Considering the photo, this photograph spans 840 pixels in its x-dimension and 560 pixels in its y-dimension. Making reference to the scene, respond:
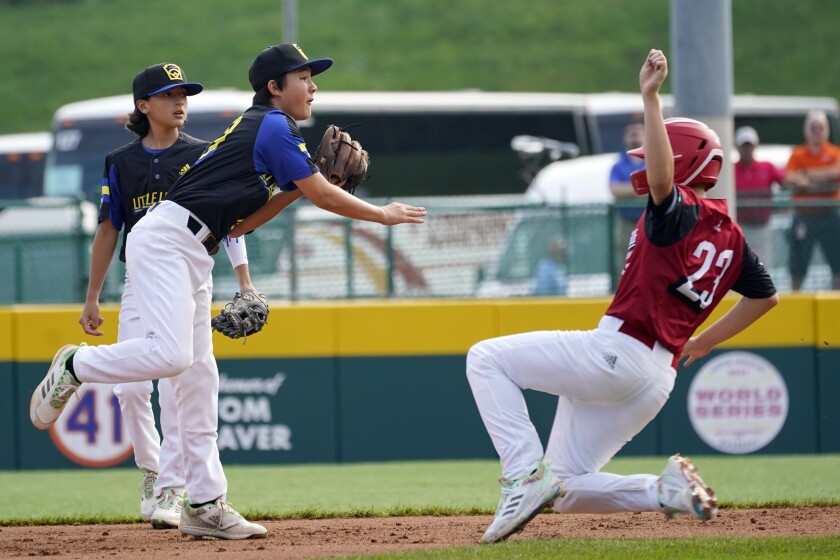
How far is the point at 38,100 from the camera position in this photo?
37844 mm

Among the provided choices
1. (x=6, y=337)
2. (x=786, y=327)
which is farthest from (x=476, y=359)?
(x=6, y=337)

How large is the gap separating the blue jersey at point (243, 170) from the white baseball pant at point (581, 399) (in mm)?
1211

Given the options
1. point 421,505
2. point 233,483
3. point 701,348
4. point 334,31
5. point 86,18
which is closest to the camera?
point 701,348

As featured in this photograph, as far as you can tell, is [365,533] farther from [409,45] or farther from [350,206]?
[409,45]

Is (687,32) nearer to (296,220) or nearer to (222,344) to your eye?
(296,220)

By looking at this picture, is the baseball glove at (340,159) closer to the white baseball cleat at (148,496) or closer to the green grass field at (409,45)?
the white baseball cleat at (148,496)

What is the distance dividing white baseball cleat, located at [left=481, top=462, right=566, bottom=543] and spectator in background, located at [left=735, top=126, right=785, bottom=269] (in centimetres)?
631

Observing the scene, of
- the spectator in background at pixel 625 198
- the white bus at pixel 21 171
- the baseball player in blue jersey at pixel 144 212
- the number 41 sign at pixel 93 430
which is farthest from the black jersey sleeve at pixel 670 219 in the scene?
the white bus at pixel 21 171

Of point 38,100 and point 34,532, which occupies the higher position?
point 38,100

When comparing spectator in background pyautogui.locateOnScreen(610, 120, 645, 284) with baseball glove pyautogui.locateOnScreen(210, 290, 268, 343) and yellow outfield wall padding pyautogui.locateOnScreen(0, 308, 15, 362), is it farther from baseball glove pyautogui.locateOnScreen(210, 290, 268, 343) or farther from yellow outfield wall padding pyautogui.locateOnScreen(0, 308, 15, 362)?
yellow outfield wall padding pyautogui.locateOnScreen(0, 308, 15, 362)

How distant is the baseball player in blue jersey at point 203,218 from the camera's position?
5379mm

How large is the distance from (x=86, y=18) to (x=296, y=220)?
3755cm

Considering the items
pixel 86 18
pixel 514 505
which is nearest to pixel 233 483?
pixel 514 505

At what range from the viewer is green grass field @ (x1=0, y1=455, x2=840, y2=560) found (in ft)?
17.0
